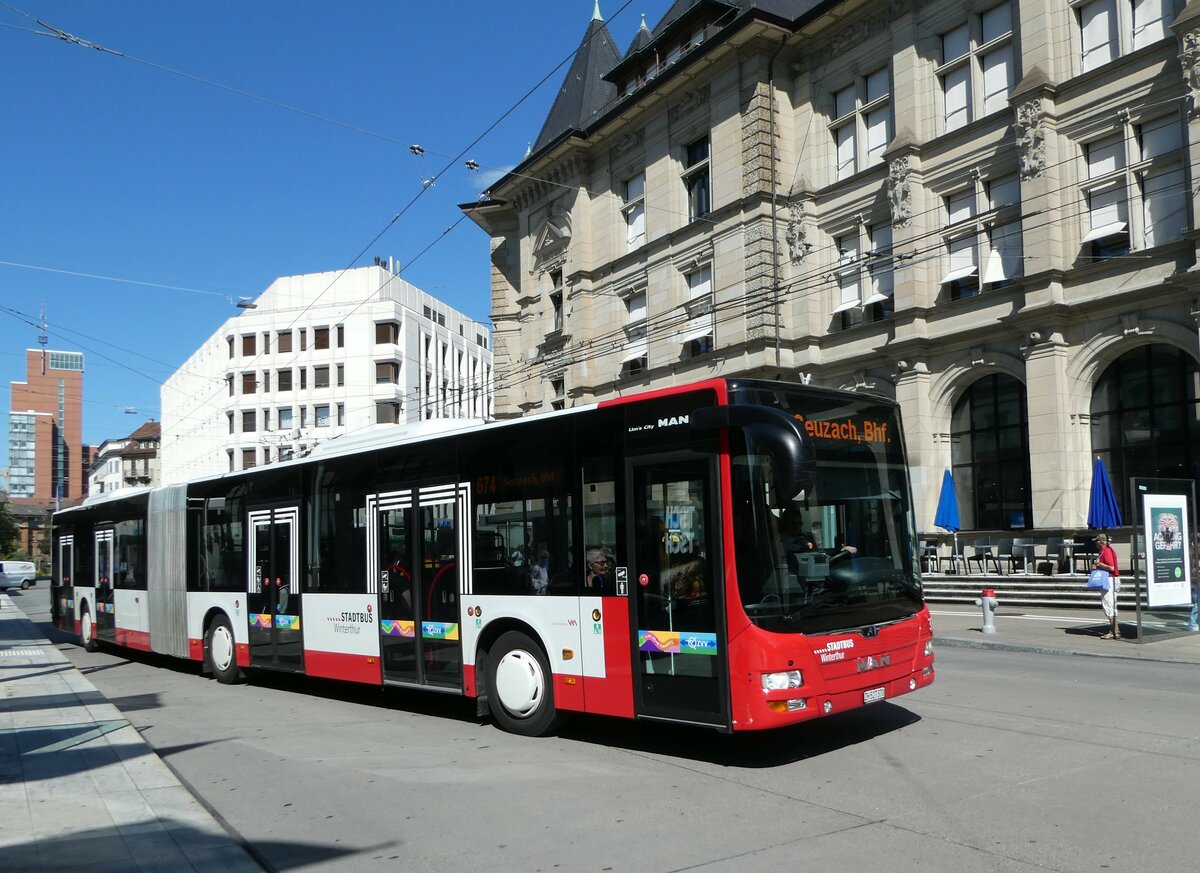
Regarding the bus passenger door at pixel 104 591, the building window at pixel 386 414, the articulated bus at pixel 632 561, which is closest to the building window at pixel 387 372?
the building window at pixel 386 414

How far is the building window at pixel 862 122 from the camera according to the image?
2978 cm

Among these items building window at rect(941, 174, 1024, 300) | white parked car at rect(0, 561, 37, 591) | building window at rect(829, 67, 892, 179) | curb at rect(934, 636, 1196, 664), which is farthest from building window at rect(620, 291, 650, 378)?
white parked car at rect(0, 561, 37, 591)

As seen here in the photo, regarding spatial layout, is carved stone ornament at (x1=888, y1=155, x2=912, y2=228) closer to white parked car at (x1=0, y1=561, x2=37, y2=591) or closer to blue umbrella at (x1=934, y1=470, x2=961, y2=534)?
blue umbrella at (x1=934, y1=470, x2=961, y2=534)

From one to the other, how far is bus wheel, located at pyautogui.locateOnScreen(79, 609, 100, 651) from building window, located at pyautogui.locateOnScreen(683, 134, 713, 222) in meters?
22.1

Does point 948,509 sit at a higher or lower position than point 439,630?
higher

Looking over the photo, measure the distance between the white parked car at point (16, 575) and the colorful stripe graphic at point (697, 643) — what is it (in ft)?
223

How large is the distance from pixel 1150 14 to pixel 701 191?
14596 millimetres

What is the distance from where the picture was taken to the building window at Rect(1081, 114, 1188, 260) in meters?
22.8

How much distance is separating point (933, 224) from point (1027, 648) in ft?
50.1

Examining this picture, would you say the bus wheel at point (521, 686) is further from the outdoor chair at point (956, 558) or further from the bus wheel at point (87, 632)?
the outdoor chair at point (956, 558)

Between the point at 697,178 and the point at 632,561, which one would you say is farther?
the point at 697,178

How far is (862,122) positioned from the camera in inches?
1195

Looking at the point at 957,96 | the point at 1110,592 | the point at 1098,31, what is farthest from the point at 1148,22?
the point at 1110,592

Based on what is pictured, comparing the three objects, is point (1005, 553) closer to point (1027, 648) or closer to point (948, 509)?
point (948, 509)
